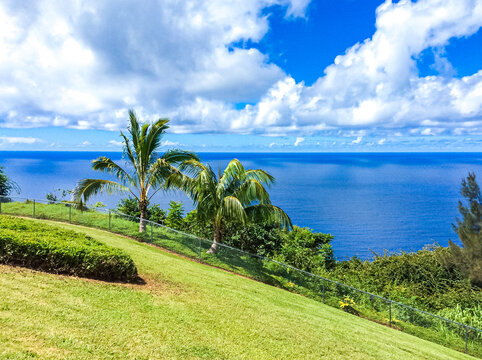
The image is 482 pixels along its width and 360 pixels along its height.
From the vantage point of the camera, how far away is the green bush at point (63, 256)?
7004 millimetres

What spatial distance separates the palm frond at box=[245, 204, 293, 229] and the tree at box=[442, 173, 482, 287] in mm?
11503

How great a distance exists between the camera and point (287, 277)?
13508 millimetres

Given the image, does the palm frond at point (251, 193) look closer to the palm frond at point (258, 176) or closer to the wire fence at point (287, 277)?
the palm frond at point (258, 176)

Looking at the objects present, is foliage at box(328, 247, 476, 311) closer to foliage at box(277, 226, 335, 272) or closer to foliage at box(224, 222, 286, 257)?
foliage at box(277, 226, 335, 272)

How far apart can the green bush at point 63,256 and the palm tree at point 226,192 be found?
6910mm

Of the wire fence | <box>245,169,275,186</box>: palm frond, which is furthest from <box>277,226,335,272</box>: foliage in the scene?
<box>245,169,275,186</box>: palm frond

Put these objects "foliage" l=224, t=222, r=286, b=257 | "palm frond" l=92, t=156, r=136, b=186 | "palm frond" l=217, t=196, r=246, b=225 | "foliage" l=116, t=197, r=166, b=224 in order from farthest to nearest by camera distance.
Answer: "foliage" l=116, t=197, r=166, b=224
"foliage" l=224, t=222, r=286, b=257
"palm frond" l=92, t=156, r=136, b=186
"palm frond" l=217, t=196, r=246, b=225

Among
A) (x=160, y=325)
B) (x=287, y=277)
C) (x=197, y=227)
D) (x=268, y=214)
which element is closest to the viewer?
(x=160, y=325)

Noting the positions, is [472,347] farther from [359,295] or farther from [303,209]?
[303,209]

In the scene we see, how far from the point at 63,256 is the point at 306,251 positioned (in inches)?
543

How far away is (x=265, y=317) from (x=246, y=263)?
6.36 metres

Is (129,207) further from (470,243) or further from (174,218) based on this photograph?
(470,243)

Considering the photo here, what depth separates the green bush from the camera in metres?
7.00

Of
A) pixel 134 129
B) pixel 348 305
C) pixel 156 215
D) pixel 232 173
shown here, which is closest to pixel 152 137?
pixel 134 129
